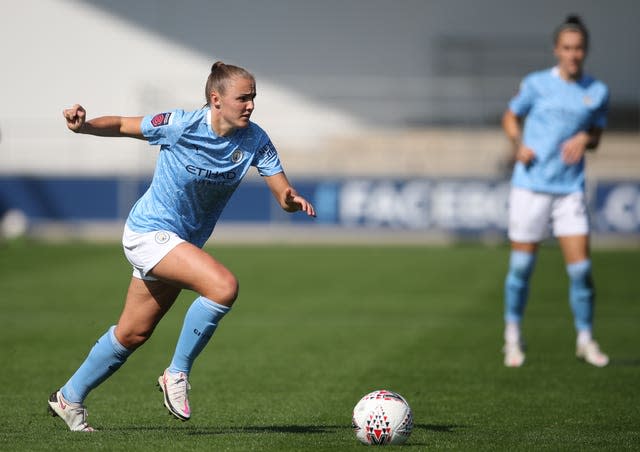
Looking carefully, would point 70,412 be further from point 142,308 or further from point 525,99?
point 525,99

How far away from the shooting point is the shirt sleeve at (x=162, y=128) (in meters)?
6.21

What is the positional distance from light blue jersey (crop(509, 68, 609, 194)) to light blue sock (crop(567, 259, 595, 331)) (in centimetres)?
64

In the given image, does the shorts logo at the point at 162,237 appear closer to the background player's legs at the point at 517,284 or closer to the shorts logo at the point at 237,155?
the shorts logo at the point at 237,155

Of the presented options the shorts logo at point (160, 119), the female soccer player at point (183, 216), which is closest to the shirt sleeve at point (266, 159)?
the female soccer player at point (183, 216)

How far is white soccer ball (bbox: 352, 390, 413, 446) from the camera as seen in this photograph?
19.8 ft

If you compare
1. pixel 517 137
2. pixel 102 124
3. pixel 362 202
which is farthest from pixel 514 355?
pixel 362 202

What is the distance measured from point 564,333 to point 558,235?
8.34 feet

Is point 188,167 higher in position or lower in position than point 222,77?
lower

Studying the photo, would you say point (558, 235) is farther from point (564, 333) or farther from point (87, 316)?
point (87, 316)

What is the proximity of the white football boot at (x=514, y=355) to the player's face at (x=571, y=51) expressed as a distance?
2.24 metres

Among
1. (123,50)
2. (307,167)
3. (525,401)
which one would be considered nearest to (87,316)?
(525,401)

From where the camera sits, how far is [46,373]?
905 centimetres

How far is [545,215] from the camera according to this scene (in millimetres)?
9375

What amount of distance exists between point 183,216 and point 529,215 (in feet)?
12.8
